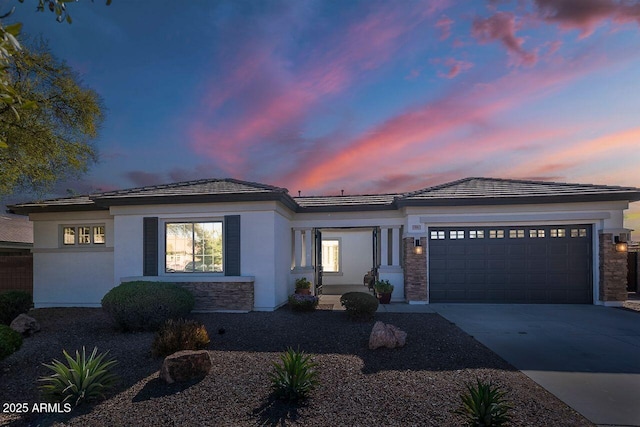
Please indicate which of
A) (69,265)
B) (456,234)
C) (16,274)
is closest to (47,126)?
(69,265)

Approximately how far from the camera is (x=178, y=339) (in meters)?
6.05

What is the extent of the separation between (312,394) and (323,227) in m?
8.35

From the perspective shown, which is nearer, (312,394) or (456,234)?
(312,394)

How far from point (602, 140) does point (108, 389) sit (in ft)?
44.9

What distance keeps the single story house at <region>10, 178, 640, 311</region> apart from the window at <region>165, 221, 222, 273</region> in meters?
0.03

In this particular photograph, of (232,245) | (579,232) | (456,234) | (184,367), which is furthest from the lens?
(456,234)

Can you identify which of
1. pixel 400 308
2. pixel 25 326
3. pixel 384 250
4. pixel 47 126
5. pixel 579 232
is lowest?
pixel 400 308

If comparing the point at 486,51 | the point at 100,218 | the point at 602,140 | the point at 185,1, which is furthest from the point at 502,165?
the point at 100,218

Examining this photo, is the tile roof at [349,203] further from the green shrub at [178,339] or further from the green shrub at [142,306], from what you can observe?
the green shrub at [178,339]

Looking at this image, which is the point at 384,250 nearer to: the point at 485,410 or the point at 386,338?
the point at 386,338

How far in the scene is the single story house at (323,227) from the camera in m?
9.93

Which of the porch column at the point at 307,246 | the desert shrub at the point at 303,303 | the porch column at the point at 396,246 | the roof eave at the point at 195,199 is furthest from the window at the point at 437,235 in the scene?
the roof eave at the point at 195,199

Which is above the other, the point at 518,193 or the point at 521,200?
the point at 518,193

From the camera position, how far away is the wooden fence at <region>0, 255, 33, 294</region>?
12.1m
